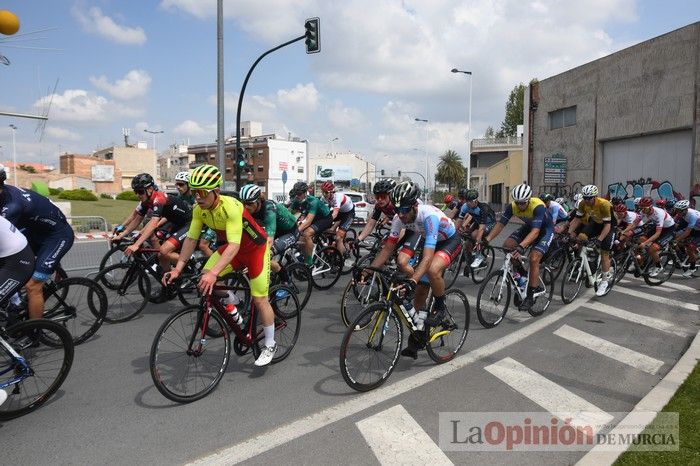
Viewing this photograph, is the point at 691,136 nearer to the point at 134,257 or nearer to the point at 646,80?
the point at 646,80

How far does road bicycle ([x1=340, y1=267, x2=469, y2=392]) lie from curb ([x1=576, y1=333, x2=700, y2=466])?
186 centimetres

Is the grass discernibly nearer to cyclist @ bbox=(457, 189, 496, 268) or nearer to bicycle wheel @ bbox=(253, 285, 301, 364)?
bicycle wheel @ bbox=(253, 285, 301, 364)

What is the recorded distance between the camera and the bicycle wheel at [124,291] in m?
6.69

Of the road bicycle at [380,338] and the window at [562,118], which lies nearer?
the road bicycle at [380,338]

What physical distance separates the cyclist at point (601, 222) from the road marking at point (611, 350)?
103 inches

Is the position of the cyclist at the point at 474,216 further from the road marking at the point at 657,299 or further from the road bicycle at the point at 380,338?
the road bicycle at the point at 380,338

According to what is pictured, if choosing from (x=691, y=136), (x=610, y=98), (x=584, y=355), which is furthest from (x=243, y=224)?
(x=610, y=98)

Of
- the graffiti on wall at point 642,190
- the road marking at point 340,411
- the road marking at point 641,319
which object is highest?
the graffiti on wall at point 642,190

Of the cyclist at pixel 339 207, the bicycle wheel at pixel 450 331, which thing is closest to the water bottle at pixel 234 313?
the bicycle wheel at pixel 450 331

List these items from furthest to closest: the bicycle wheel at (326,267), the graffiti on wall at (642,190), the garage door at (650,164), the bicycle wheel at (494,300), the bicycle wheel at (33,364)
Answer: the graffiti on wall at (642,190), the garage door at (650,164), the bicycle wheel at (326,267), the bicycle wheel at (494,300), the bicycle wheel at (33,364)

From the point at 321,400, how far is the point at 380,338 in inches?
31.1

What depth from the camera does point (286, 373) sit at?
195 inches

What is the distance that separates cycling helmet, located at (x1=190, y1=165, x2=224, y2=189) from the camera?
437 cm

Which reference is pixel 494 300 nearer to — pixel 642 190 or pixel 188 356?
pixel 188 356
